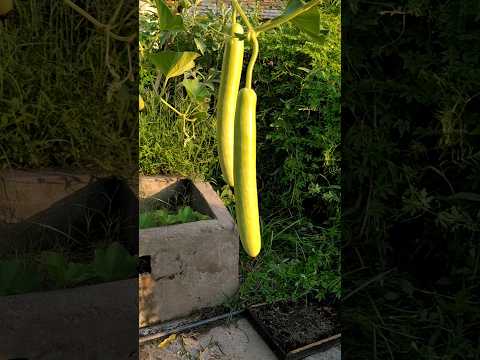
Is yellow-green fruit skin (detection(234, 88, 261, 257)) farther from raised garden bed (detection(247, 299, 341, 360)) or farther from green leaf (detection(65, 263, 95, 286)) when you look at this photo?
raised garden bed (detection(247, 299, 341, 360))

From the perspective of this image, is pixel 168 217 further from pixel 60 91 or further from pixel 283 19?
pixel 283 19

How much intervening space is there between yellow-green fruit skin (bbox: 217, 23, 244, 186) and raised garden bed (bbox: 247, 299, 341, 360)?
2.35 feet

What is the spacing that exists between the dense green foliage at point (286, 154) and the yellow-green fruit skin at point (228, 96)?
61 centimetres

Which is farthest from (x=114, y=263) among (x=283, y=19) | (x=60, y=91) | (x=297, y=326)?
(x=297, y=326)

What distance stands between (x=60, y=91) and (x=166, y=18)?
0.13m

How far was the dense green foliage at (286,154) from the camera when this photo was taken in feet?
3.56

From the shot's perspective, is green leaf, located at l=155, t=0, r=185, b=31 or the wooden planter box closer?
green leaf, located at l=155, t=0, r=185, b=31

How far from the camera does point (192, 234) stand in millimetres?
1048

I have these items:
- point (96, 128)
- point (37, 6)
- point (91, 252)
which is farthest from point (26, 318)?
point (37, 6)

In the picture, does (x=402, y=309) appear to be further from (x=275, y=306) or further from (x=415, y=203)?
(x=275, y=306)

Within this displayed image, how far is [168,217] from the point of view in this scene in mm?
1096

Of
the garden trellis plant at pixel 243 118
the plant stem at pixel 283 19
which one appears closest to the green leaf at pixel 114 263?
the garden trellis plant at pixel 243 118

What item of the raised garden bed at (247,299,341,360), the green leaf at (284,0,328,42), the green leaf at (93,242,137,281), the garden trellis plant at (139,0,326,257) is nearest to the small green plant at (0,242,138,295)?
the green leaf at (93,242,137,281)

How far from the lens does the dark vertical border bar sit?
50 cm
